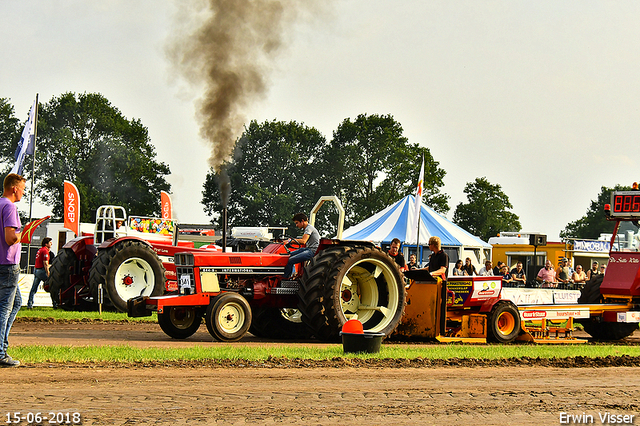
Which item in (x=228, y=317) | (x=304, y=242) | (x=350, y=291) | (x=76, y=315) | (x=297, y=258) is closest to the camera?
(x=228, y=317)

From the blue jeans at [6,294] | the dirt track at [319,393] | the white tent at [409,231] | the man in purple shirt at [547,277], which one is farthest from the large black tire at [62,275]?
the white tent at [409,231]

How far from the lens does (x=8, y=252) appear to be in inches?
277

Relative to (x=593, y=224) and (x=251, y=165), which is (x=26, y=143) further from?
(x=593, y=224)

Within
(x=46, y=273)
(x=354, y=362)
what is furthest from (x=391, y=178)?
(x=354, y=362)

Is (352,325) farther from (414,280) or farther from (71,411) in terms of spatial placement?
(71,411)

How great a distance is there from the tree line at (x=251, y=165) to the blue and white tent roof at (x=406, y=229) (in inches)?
838

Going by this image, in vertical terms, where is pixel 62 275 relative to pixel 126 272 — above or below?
below

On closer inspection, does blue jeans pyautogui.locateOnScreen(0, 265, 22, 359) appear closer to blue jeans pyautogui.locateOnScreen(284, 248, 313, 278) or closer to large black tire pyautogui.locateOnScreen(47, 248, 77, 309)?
blue jeans pyautogui.locateOnScreen(284, 248, 313, 278)

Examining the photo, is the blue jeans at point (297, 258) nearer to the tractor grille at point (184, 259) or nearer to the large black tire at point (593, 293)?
the tractor grille at point (184, 259)

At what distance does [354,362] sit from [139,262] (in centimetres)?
740

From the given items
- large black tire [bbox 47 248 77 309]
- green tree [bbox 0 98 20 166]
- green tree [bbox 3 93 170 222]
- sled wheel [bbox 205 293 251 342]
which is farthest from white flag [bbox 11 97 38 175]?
green tree [bbox 0 98 20 166]

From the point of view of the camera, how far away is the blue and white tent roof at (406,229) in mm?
30641

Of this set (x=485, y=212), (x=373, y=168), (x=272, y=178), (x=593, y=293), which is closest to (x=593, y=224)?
(x=485, y=212)

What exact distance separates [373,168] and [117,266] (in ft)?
151
